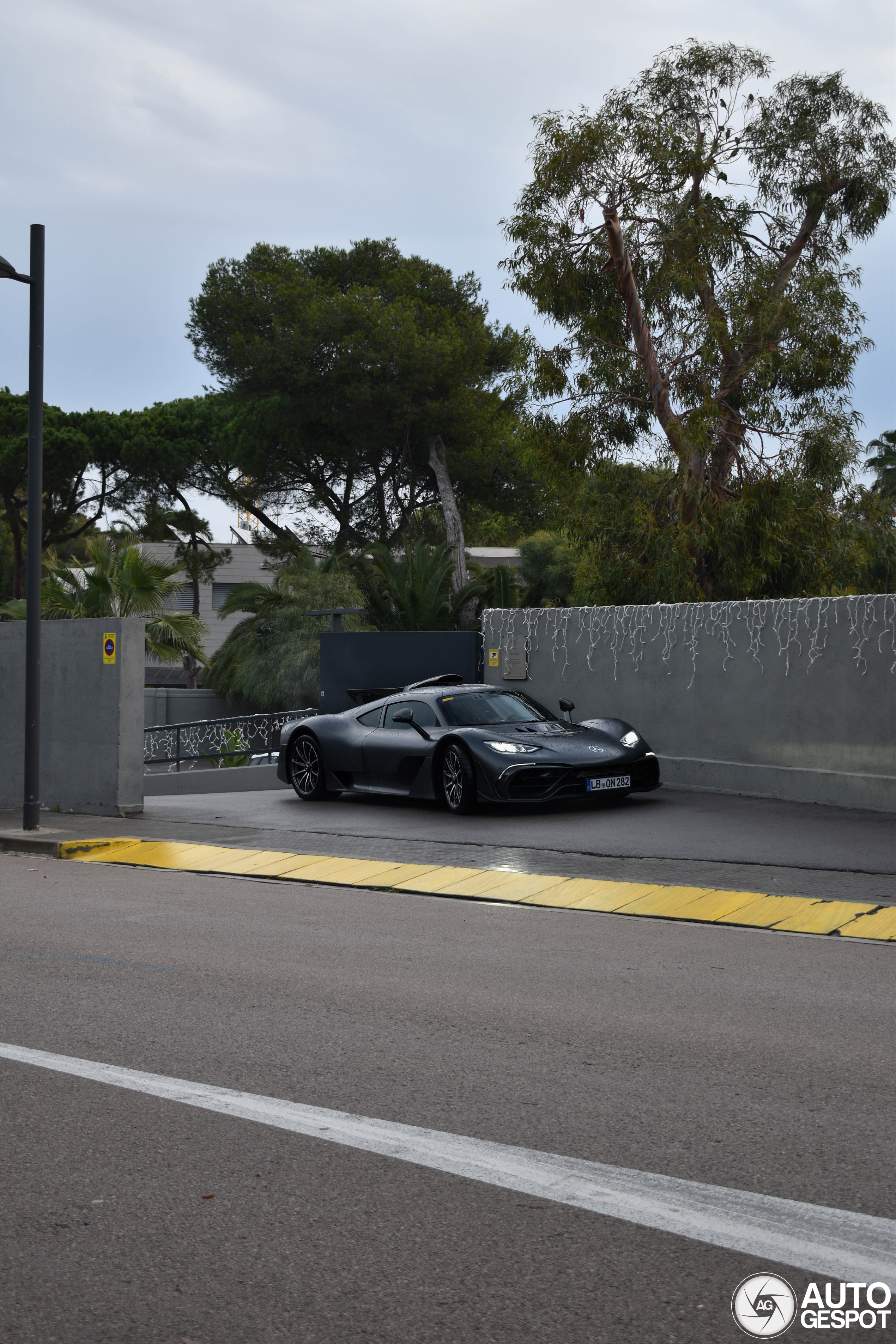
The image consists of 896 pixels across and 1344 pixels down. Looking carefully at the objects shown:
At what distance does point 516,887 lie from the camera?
9.68 metres

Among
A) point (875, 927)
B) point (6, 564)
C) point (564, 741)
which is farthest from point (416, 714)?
point (6, 564)

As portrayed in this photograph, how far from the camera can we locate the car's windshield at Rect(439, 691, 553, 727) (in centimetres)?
1349

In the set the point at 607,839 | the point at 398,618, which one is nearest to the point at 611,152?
the point at 398,618

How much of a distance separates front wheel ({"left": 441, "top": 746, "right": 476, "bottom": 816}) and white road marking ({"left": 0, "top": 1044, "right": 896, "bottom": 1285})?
334 inches

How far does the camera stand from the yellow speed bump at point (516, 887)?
835 centimetres

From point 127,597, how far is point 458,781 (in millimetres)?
14408

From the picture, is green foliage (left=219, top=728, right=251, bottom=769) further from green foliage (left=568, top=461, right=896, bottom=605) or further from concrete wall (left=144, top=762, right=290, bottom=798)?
green foliage (left=568, top=461, right=896, bottom=605)

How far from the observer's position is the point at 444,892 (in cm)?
962

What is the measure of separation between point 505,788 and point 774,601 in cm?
370

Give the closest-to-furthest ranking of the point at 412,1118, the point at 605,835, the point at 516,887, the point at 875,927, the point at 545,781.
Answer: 1. the point at 412,1118
2. the point at 875,927
3. the point at 516,887
4. the point at 605,835
5. the point at 545,781

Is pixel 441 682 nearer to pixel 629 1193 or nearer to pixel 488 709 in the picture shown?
pixel 488 709

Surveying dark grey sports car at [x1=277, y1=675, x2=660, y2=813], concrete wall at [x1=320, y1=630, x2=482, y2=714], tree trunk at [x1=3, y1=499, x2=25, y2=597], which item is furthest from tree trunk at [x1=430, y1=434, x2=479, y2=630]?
dark grey sports car at [x1=277, y1=675, x2=660, y2=813]

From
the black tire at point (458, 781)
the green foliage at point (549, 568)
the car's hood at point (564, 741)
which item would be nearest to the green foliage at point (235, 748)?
the black tire at point (458, 781)

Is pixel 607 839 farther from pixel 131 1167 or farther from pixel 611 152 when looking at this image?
pixel 611 152
